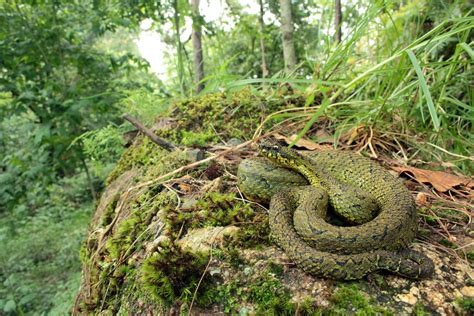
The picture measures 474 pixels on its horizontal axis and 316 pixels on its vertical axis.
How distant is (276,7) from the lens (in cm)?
A: 805

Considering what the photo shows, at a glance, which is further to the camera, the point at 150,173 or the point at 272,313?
the point at 150,173

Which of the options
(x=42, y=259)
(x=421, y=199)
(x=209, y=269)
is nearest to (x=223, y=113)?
(x=421, y=199)

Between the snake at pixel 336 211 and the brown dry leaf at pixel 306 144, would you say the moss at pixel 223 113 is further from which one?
the snake at pixel 336 211

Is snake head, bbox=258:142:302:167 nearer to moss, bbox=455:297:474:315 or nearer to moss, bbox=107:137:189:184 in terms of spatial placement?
moss, bbox=107:137:189:184

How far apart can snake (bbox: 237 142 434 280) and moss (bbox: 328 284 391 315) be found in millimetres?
106

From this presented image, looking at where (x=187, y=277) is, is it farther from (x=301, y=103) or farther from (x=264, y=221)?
(x=301, y=103)

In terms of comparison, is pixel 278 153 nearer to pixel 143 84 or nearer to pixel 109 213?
pixel 109 213

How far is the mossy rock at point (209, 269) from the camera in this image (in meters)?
1.69

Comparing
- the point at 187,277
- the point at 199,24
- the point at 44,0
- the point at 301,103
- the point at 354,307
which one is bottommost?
the point at 354,307

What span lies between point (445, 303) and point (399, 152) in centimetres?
193

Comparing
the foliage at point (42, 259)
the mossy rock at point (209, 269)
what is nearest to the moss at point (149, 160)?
the mossy rock at point (209, 269)

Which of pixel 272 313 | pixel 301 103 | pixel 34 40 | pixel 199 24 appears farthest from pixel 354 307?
pixel 34 40

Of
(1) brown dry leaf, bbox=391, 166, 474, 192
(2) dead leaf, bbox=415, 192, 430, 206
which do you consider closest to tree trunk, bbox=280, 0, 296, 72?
(1) brown dry leaf, bbox=391, 166, 474, 192

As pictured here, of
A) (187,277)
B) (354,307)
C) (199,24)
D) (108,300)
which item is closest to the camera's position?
(354,307)
